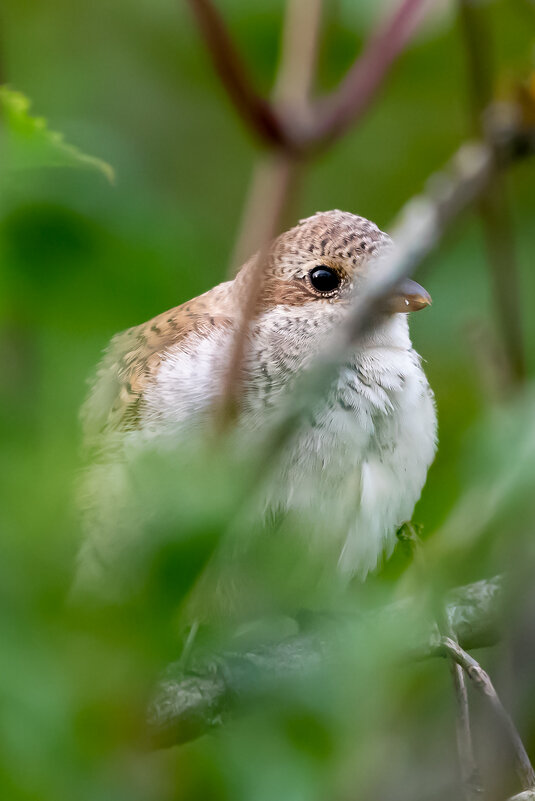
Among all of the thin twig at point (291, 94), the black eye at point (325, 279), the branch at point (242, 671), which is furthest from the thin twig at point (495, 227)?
the branch at point (242, 671)

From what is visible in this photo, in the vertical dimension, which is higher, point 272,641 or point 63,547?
point 63,547

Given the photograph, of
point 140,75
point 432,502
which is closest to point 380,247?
point 432,502

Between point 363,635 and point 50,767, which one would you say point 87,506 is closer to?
point 50,767

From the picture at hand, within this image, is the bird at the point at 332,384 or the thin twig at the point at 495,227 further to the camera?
the bird at the point at 332,384

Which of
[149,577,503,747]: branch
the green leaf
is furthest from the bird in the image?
the green leaf

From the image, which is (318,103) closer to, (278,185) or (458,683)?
(278,185)

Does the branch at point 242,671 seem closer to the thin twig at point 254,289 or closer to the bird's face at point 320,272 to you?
the thin twig at point 254,289
